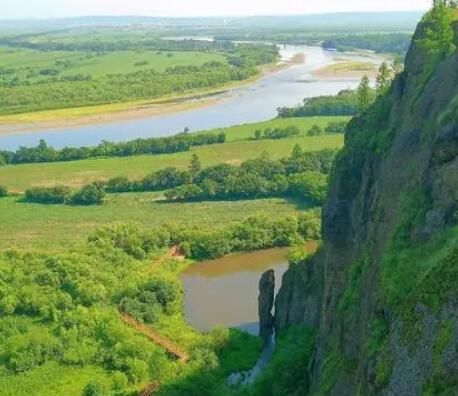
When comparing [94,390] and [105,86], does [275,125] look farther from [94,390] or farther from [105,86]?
[94,390]

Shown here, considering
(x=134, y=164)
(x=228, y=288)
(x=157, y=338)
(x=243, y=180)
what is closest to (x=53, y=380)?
(x=157, y=338)

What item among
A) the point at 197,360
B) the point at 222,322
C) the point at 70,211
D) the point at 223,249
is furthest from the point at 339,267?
the point at 70,211

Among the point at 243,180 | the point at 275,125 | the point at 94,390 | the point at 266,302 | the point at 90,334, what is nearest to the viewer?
the point at 94,390

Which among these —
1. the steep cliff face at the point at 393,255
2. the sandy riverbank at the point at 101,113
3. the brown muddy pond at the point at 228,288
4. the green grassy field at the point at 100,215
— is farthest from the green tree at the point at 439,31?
the sandy riverbank at the point at 101,113

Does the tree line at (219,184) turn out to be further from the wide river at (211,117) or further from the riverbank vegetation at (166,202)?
the wide river at (211,117)

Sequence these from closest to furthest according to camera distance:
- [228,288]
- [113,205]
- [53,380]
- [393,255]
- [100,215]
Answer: [393,255], [53,380], [228,288], [100,215], [113,205]
